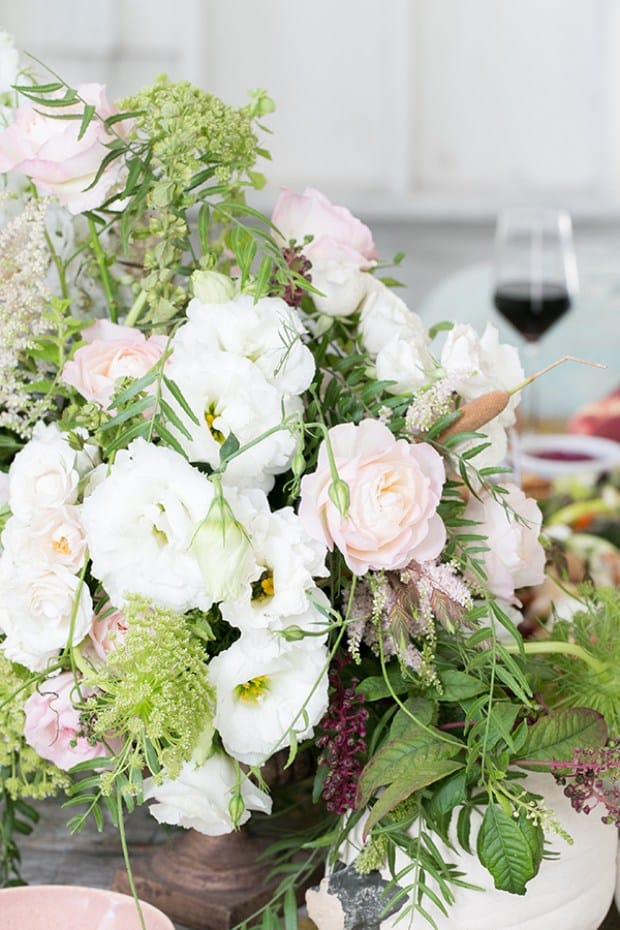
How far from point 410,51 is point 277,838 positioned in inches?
85.0

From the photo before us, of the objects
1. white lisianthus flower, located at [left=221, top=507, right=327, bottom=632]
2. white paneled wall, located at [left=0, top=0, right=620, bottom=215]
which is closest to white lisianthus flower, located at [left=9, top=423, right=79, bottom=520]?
white lisianthus flower, located at [left=221, top=507, right=327, bottom=632]

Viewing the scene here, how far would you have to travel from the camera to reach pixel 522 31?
2.61 m

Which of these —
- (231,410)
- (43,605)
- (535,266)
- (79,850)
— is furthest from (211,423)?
(535,266)

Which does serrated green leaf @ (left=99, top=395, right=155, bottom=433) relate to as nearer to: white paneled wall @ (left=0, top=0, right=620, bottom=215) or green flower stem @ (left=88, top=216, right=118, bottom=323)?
green flower stem @ (left=88, top=216, right=118, bottom=323)

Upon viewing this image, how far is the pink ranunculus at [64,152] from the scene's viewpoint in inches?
25.3

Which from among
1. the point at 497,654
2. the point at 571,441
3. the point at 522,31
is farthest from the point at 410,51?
the point at 497,654

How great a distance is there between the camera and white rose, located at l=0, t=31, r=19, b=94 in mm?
711

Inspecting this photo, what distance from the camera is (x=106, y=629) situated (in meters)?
0.61

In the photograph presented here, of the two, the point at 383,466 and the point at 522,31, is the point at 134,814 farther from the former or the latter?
the point at 522,31

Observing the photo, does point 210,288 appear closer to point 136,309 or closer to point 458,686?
point 136,309

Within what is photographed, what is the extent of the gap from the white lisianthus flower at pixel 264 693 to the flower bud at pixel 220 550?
45 millimetres

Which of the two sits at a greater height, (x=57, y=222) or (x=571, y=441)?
(x=57, y=222)

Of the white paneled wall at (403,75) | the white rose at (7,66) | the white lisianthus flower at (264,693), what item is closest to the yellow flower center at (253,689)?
the white lisianthus flower at (264,693)

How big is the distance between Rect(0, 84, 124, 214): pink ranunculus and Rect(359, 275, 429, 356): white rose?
0.16m
